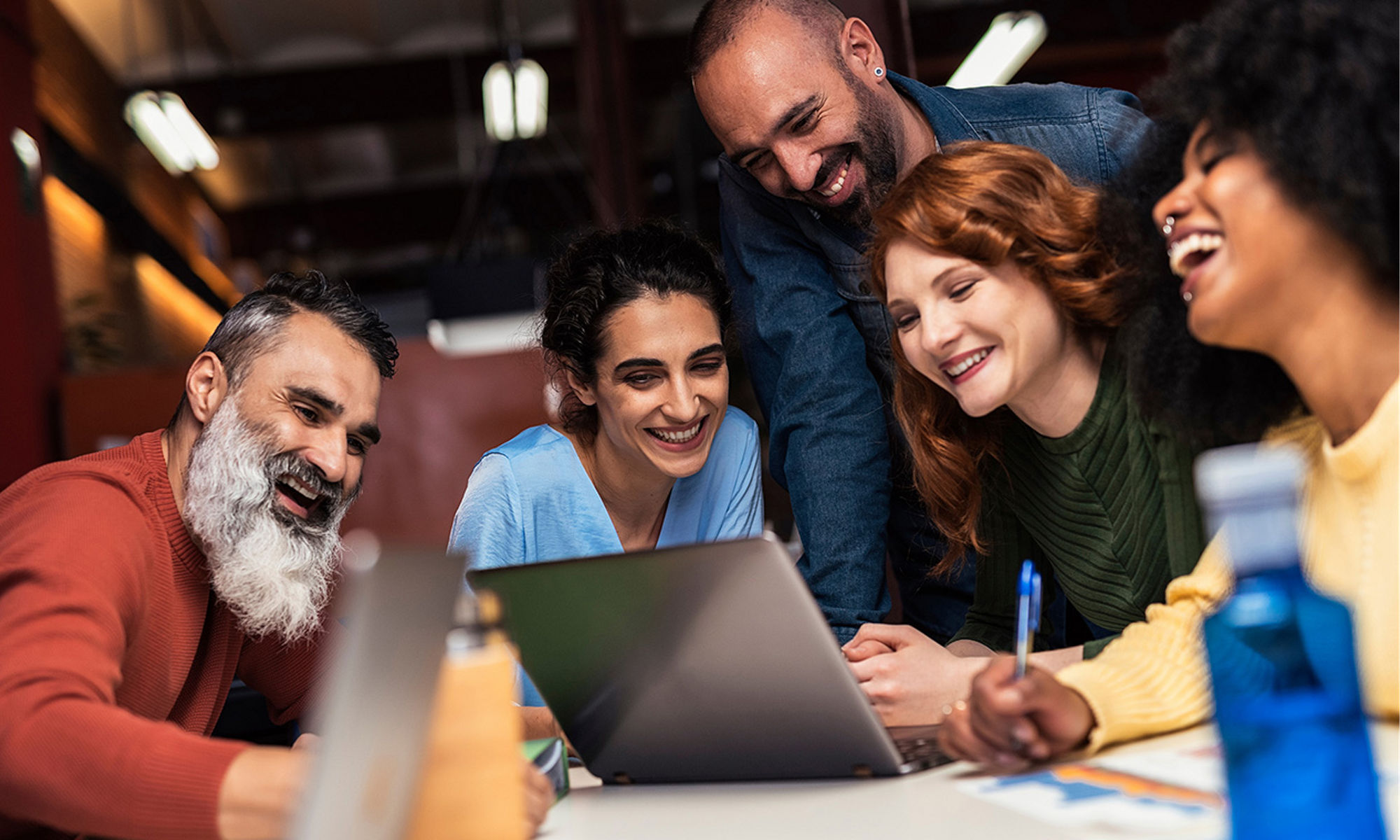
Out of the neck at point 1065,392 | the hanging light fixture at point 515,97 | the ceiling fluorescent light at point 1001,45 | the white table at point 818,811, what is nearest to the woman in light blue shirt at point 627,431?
the neck at point 1065,392

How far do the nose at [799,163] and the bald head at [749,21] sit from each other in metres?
0.20

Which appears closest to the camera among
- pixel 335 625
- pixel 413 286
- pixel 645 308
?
pixel 335 625

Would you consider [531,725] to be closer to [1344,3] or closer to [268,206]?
[1344,3]

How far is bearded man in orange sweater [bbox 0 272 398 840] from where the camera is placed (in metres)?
1.03

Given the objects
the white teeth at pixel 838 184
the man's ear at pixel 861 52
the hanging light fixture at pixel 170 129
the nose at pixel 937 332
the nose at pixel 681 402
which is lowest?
the nose at pixel 937 332

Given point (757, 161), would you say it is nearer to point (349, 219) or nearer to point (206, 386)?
point (206, 386)

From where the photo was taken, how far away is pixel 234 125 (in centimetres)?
925

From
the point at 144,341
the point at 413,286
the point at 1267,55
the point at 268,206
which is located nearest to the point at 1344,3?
the point at 1267,55

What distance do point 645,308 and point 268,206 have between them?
11.6 meters

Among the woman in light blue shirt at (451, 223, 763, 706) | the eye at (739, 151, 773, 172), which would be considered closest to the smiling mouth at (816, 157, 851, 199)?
the eye at (739, 151, 773, 172)

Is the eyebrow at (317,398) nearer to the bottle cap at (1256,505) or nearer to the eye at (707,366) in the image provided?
the eye at (707,366)

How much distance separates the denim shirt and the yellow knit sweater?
778mm

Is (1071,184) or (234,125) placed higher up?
(234,125)

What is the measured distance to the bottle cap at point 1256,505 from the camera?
54 centimetres
